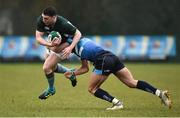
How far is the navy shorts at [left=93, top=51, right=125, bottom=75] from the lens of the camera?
42.5 ft

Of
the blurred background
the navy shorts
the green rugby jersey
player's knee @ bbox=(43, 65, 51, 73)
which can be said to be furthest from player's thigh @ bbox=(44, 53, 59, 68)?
the blurred background

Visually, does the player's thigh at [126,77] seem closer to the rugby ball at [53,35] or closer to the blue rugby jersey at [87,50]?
the blue rugby jersey at [87,50]

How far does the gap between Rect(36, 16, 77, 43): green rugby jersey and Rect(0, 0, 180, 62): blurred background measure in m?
25.3

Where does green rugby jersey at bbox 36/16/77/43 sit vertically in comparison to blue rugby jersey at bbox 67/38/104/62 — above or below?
above

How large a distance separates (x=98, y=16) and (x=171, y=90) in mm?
25894

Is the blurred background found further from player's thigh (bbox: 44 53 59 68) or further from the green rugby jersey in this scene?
the green rugby jersey

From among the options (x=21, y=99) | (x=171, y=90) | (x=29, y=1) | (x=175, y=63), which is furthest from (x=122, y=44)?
(x=21, y=99)

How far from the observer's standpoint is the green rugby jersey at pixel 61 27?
13148 mm

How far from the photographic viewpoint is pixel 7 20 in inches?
1836

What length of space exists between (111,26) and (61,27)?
1183 inches

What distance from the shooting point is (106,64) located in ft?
42.5

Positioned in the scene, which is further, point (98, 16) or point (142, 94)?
point (98, 16)

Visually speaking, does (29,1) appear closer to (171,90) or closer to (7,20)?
(7,20)

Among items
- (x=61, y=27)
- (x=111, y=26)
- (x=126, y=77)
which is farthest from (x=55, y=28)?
(x=111, y=26)
